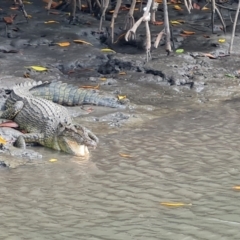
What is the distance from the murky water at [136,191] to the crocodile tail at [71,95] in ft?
3.29

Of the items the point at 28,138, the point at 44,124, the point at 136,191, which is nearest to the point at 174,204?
the point at 136,191

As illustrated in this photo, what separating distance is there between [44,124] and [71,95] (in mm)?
1176

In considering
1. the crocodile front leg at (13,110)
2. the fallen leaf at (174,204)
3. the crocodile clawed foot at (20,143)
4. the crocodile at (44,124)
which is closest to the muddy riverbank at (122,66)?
the crocodile at (44,124)

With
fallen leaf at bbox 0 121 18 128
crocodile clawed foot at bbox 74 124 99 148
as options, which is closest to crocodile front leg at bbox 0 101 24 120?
fallen leaf at bbox 0 121 18 128

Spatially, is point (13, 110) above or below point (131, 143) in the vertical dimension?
below

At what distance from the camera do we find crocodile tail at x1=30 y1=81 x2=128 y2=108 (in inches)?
298

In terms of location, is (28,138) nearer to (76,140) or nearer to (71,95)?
(76,140)

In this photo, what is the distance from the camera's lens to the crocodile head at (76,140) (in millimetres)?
5906

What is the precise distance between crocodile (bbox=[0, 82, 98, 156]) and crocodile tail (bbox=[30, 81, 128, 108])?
0.65ft

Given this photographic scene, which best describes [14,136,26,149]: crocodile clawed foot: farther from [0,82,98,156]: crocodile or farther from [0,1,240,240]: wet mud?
[0,1,240,240]: wet mud

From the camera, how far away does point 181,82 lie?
8555mm

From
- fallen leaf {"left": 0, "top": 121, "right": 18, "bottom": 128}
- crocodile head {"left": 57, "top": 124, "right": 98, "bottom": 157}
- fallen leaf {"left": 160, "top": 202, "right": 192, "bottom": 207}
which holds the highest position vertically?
fallen leaf {"left": 160, "top": 202, "right": 192, "bottom": 207}

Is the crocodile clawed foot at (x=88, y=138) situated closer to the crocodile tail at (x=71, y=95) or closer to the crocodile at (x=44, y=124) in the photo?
the crocodile at (x=44, y=124)

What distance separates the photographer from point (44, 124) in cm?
655
